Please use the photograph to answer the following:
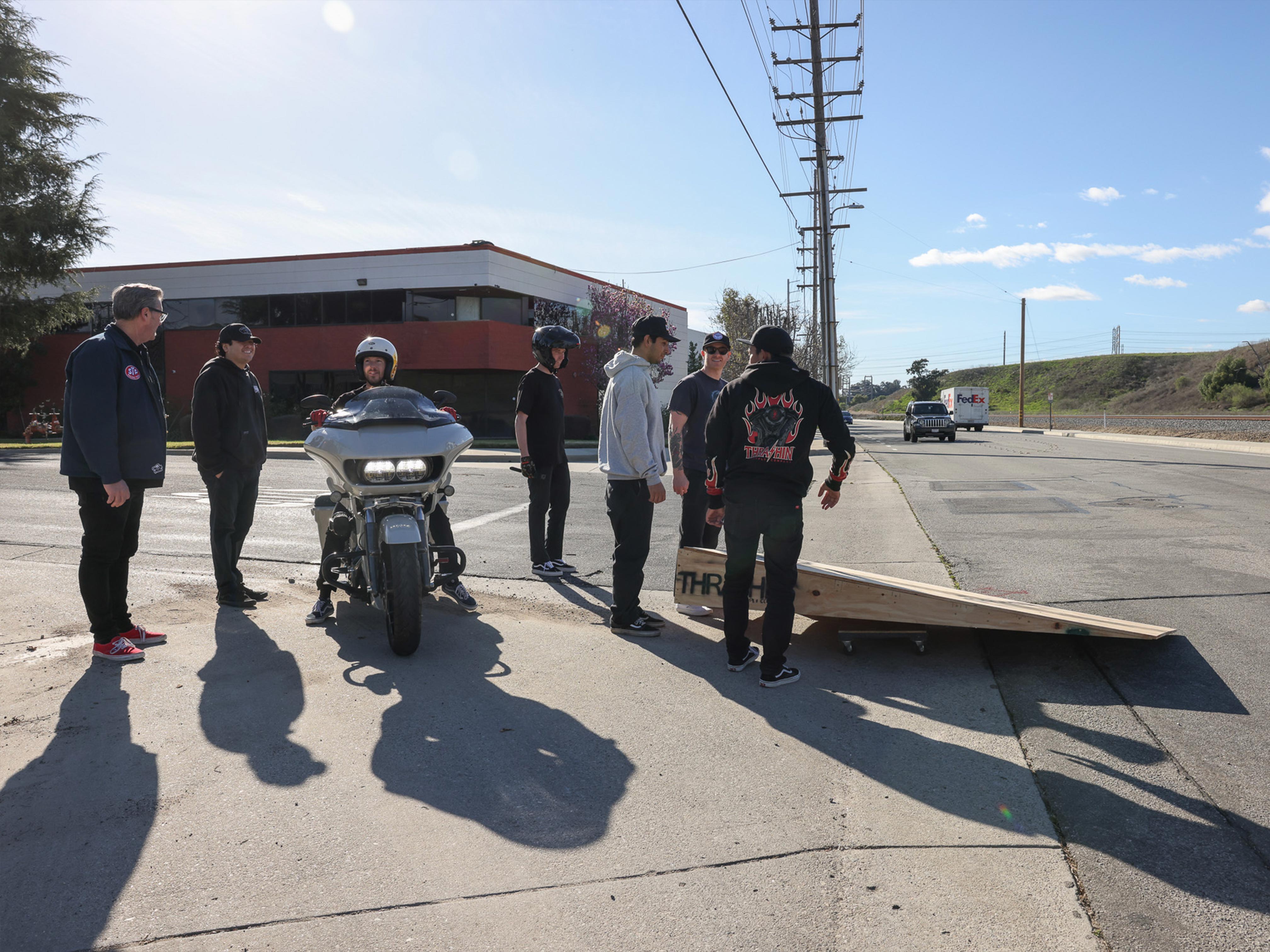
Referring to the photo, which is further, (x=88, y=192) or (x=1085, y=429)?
(x=1085, y=429)

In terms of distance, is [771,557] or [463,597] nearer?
[771,557]

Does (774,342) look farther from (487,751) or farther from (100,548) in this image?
(100,548)

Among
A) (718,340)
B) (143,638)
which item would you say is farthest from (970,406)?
(143,638)

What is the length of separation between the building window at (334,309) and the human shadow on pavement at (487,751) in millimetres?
34344

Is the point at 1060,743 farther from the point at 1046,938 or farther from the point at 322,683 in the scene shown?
the point at 322,683

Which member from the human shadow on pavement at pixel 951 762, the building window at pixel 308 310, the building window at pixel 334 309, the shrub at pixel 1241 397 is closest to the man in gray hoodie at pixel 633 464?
the human shadow on pavement at pixel 951 762

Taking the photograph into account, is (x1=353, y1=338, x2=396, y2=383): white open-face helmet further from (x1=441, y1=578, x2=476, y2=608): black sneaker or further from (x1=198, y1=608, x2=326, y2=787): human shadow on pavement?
(x1=198, y1=608, x2=326, y2=787): human shadow on pavement

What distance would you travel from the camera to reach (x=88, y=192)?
3559 cm

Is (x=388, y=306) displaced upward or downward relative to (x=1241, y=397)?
upward

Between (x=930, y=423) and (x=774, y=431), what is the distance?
36.4 meters

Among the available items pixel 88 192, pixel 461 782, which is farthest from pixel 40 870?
pixel 88 192

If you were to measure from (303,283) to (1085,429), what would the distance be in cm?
4525

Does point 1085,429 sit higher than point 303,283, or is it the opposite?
point 303,283

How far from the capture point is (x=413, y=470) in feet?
16.2
